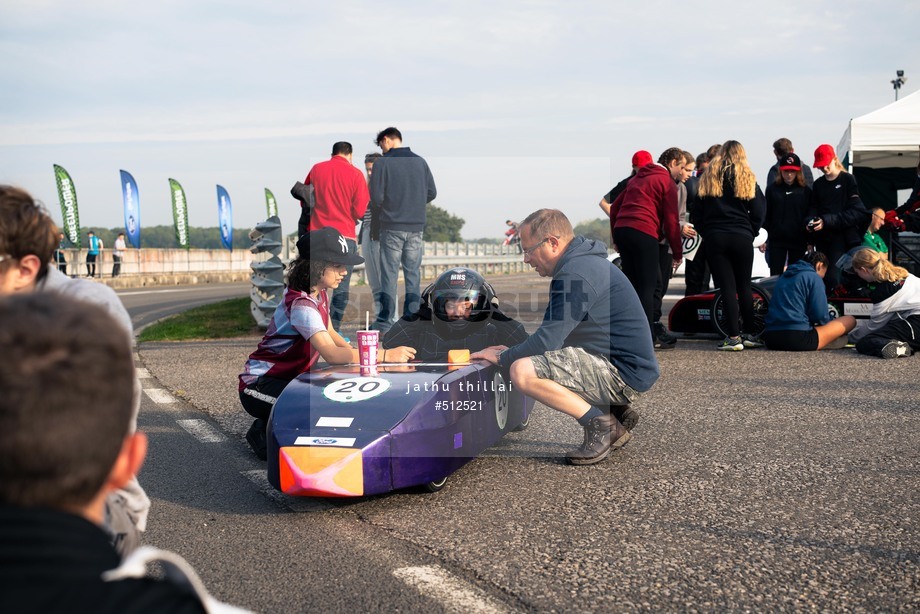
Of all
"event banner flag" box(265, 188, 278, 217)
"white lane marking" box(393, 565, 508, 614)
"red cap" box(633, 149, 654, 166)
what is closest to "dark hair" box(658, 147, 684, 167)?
"red cap" box(633, 149, 654, 166)

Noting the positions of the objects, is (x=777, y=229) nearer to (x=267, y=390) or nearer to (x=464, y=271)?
(x=464, y=271)

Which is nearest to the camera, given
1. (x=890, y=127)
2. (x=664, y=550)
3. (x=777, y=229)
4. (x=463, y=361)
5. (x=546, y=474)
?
(x=664, y=550)

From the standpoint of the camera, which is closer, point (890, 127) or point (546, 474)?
point (546, 474)

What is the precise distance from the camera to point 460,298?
19.1 ft

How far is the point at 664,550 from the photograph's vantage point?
351 cm

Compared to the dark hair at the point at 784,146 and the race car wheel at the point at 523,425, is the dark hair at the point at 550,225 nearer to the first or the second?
the race car wheel at the point at 523,425

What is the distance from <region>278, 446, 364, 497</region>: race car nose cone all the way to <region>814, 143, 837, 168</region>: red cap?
760 cm

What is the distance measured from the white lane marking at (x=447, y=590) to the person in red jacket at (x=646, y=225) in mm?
5277

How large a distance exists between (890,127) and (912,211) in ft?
6.14

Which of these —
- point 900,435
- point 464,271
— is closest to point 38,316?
point 464,271

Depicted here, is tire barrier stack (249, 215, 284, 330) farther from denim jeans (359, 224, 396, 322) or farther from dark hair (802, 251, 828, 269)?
dark hair (802, 251, 828, 269)

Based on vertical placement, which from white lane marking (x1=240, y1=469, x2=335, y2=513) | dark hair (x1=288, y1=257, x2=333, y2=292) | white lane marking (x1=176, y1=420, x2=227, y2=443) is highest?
dark hair (x1=288, y1=257, x2=333, y2=292)

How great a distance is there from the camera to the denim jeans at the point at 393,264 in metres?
9.10

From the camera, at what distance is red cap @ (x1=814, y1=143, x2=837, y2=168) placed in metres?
9.85
